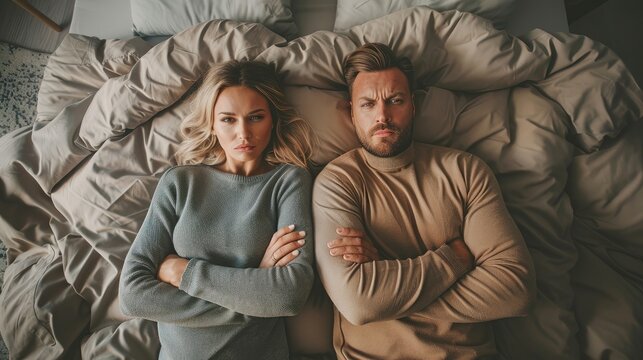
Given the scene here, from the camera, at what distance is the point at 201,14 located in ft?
6.17

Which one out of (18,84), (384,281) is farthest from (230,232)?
(18,84)

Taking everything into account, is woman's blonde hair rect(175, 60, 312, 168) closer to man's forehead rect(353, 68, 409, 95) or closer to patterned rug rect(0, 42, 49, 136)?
man's forehead rect(353, 68, 409, 95)

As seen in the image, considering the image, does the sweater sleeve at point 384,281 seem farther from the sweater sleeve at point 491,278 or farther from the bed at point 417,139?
the bed at point 417,139

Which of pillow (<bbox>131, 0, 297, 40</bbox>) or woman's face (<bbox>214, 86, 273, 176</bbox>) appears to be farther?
pillow (<bbox>131, 0, 297, 40</bbox>)

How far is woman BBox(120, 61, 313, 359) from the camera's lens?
1196 millimetres

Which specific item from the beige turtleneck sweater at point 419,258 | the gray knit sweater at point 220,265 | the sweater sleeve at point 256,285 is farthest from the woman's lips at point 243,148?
the sweater sleeve at point 256,285

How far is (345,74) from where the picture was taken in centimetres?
155

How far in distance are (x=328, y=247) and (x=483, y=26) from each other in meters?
1.23

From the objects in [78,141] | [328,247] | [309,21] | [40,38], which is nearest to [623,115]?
[328,247]

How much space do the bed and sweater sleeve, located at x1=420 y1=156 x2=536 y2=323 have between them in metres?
0.28

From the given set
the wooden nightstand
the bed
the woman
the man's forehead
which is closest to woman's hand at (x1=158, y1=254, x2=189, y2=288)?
the woman

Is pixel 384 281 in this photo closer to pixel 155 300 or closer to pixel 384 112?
pixel 384 112

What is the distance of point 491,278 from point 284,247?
71 cm

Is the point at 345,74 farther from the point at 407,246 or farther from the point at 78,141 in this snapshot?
the point at 78,141
